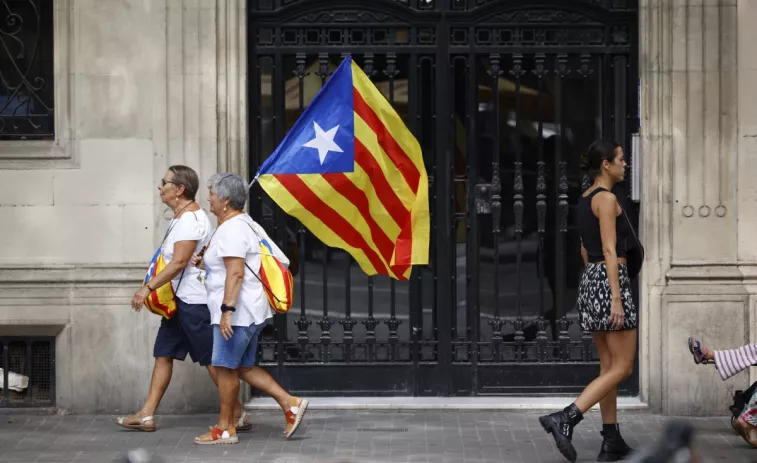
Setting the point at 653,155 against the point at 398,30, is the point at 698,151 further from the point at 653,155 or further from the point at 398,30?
the point at 398,30

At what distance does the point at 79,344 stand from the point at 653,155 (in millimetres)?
4323

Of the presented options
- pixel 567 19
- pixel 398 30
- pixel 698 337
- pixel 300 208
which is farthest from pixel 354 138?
pixel 698 337

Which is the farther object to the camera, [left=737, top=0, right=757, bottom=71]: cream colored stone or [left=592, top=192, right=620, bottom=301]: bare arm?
[left=737, top=0, right=757, bottom=71]: cream colored stone

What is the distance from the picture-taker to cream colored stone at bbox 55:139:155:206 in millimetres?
9969

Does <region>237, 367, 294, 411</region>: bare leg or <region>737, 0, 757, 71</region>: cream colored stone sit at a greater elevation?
<region>737, 0, 757, 71</region>: cream colored stone

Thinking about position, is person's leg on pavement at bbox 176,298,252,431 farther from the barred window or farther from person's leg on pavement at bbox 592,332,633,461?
person's leg on pavement at bbox 592,332,633,461

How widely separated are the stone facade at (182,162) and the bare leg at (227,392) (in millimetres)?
1092

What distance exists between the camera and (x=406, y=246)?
924cm

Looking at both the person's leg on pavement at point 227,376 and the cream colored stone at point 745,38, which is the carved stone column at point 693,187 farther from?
the person's leg on pavement at point 227,376

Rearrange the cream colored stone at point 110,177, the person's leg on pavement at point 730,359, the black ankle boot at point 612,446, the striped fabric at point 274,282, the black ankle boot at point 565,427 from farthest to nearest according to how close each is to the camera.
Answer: the cream colored stone at point 110,177
the striped fabric at point 274,282
the person's leg on pavement at point 730,359
the black ankle boot at point 612,446
the black ankle boot at point 565,427

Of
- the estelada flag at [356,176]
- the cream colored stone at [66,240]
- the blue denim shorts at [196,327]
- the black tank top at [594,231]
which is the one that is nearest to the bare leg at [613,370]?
the black tank top at [594,231]

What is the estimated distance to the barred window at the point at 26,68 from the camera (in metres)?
10.1

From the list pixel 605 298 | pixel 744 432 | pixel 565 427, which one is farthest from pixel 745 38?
pixel 565 427

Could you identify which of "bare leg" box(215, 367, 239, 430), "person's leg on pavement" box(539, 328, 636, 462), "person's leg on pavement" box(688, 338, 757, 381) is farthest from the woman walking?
"person's leg on pavement" box(688, 338, 757, 381)
